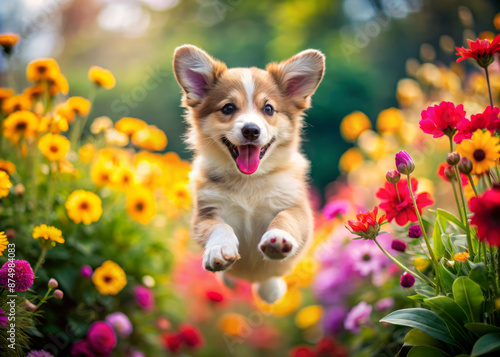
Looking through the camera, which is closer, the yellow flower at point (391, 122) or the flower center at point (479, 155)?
the flower center at point (479, 155)

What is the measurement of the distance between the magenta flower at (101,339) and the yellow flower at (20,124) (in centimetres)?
137

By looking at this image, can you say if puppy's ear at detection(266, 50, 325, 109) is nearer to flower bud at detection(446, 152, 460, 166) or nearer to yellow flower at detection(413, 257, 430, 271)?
flower bud at detection(446, 152, 460, 166)

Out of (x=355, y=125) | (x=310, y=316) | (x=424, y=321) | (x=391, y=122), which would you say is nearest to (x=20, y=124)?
(x=424, y=321)

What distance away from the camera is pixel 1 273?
1796mm

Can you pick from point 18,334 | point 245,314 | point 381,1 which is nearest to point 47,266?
point 18,334

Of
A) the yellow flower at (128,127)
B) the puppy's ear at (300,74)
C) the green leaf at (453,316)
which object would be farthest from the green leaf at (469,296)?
the yellow flower at (128,127)

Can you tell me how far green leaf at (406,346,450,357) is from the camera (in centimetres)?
172

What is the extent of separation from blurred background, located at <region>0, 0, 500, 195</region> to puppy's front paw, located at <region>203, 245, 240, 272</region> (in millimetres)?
4838

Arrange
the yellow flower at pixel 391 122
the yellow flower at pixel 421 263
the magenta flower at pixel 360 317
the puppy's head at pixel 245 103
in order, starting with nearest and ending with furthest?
the puppy's head at pixel 245 103 → the yellow flower at pixel 421 263 → the magenta flower at pixel 360 317 → the yellow flower at pixel 391 122

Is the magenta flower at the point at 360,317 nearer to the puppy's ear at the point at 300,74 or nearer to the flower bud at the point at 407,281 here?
the flower bud at the point at 407,281

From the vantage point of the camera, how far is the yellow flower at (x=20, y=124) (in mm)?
2564

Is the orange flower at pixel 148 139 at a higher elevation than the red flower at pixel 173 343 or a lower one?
higher

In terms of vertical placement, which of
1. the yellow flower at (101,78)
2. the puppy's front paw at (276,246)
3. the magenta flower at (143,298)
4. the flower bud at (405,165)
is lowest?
the magenta flower at (143,298)

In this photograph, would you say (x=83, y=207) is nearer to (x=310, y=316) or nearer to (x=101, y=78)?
(x=101, y=78)
